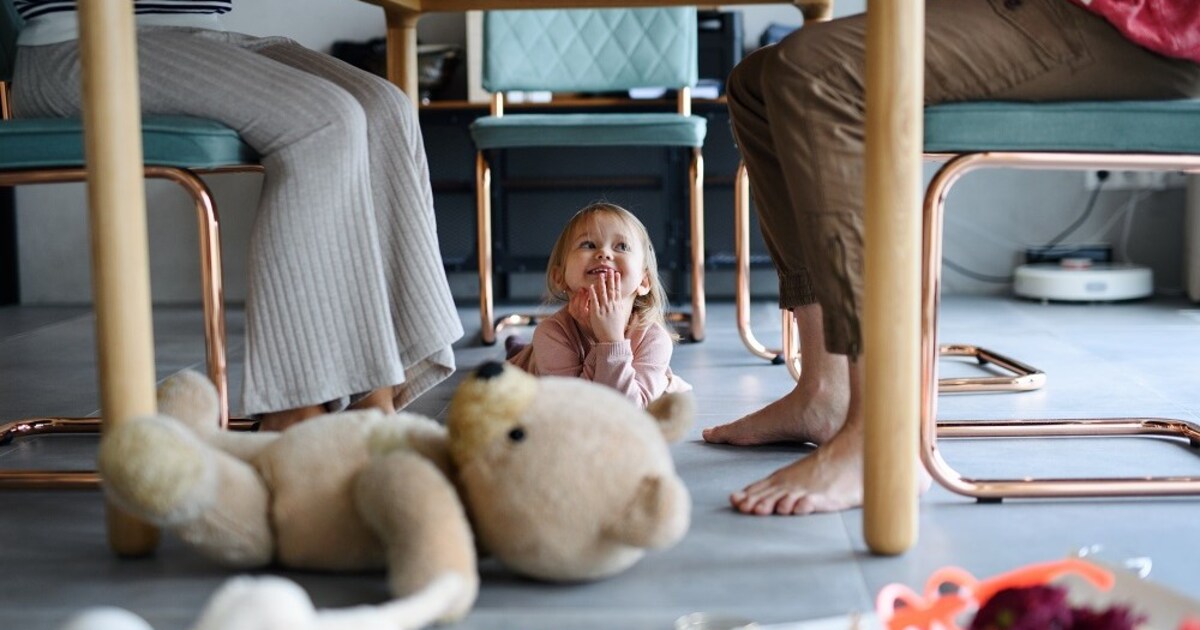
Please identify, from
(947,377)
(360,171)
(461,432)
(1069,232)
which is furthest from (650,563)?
(1069,232)

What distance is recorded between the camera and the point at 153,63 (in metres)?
1.42

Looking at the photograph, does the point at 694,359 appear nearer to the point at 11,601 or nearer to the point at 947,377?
the point at 947,377

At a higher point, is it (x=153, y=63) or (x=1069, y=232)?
(x=153, y=63)

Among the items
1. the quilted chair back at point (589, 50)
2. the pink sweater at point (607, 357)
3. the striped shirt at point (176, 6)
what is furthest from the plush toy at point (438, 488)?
the quilted chair back at point (589, 50)

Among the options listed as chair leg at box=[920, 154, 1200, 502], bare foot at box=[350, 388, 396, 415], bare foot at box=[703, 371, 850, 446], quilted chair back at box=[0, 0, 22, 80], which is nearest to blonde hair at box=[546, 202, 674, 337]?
bare foot at box=[703, 371, 850, 446]

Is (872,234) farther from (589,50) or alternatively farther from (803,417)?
(589,50)

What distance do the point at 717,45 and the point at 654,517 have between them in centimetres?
259

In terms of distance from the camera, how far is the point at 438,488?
0.94m

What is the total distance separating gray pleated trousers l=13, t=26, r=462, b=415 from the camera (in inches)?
55.1

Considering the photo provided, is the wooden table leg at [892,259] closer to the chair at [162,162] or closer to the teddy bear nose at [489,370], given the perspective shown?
the teddy bear nose at [489,370]

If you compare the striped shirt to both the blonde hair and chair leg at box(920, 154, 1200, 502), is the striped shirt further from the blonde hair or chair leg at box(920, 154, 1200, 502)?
chair leg at box(920, 154, 1200, 502)

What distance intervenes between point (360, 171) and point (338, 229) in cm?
8

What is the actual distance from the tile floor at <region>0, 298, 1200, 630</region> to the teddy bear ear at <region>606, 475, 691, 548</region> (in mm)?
58

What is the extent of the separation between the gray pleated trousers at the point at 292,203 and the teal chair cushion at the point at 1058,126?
644 millimetres
